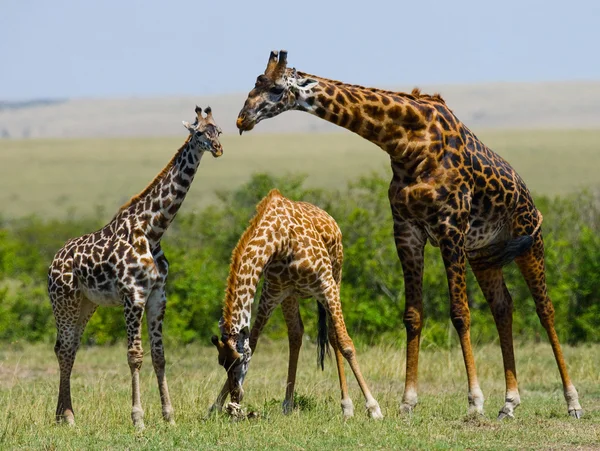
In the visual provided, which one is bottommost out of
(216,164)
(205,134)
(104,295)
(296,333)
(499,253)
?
(216,164)

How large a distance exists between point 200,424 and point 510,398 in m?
2.99

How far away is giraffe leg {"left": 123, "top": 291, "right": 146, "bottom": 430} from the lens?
9.22 m

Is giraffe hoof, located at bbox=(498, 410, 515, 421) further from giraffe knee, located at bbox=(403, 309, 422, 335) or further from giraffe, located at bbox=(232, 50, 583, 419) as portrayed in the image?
giraffe knee, located at bbox=(403, 309, 422, 335)

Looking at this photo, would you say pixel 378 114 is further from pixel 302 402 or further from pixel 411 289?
pixel 302 402

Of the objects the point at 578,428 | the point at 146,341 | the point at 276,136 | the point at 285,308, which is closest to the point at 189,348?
the point at 146,341

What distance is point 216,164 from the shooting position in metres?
70.9

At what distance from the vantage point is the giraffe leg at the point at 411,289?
32.3ft

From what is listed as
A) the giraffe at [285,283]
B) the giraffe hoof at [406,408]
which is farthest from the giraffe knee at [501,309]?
the giraffe at [285,283]

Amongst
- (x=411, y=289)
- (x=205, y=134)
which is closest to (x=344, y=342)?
(x=411, y=289)

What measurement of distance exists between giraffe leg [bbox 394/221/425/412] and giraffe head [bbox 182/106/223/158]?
1858 mm

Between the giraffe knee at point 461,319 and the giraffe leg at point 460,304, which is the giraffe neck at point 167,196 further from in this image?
the giraffe knee at point 461,319

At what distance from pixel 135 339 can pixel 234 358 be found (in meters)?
1.00

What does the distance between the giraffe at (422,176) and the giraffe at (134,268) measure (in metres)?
0.88

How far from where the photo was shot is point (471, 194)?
9.77 m
